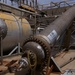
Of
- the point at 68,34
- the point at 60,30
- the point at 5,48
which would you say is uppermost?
the point at 60,30

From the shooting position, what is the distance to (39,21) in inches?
303

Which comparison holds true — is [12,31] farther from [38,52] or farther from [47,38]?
[38,52]

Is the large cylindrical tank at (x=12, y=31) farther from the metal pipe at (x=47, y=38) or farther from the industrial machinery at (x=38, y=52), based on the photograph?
the industrial machinery at (x=38, y=52)

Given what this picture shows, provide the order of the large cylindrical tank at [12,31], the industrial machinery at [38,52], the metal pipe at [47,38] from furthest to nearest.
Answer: the large cylindrical tank at [12,31]
the metal pipe at [47,38]
the industrial machinery at [38,52]

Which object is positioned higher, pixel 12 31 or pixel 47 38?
pixel 47 38

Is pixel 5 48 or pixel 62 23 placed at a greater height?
pixel 62 23

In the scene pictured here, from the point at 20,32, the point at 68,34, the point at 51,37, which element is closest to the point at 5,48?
the point at 20,32

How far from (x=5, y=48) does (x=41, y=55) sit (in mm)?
3325

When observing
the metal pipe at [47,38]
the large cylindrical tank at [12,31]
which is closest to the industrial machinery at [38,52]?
the metal pipe at [47,38]

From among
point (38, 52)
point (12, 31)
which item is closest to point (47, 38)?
point (38, 52)

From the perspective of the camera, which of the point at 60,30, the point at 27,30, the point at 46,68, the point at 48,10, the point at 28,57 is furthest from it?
the point at 48,10

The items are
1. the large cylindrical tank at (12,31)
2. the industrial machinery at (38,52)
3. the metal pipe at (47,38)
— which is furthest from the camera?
the large cylindrical tank at (12,31)

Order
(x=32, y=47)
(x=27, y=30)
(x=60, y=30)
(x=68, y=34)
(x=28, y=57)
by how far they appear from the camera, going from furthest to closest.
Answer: (x=27, y=30) < (x=68, y=34) < (x=60, y=30) < (x=32, y=47) < (x=28, y=57)

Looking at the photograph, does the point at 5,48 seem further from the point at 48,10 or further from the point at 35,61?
the point at 48,10
